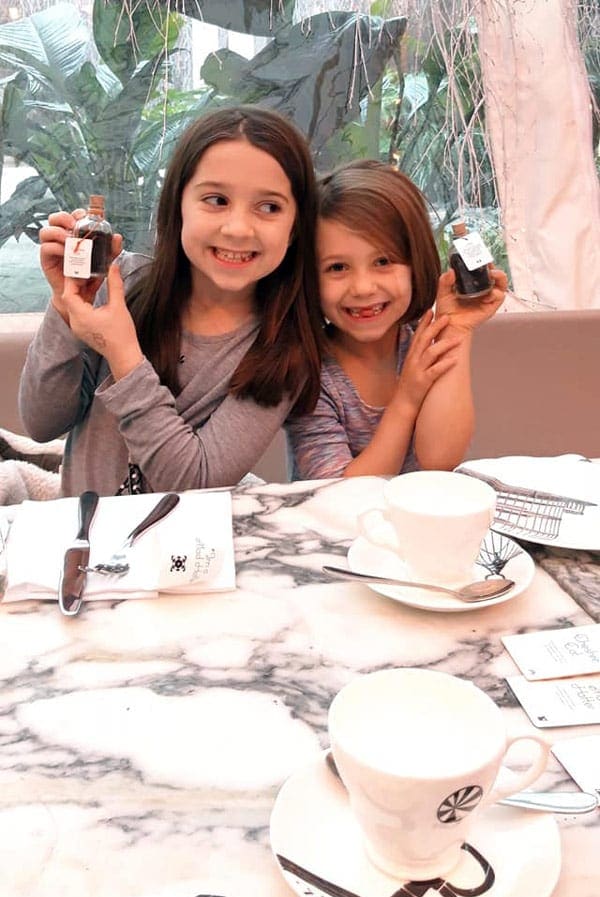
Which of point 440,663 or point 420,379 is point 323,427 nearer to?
point 420,379

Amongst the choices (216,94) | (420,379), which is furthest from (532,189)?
(420,379)

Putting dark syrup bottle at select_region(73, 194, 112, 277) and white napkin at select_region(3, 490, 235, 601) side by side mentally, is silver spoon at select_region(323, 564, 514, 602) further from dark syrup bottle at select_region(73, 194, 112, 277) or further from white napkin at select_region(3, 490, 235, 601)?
dark syrup bottle at select_region(73, 194, 112, 277)

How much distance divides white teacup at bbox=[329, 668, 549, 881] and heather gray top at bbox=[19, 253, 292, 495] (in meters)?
0.81

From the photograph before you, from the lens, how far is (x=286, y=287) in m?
1.40

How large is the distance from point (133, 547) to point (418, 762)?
0.49 m

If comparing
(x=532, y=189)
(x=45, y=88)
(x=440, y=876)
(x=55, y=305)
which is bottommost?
(x=440, y=876)

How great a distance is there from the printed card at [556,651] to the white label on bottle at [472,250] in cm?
67

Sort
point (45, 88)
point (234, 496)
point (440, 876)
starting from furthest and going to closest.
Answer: point (45, 88) < point (234, 496) < point (440, 876)

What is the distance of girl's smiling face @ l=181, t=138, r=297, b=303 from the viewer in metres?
1.27

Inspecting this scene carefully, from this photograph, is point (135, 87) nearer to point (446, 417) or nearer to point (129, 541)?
point (446, 417)

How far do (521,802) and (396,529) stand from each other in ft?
1.05

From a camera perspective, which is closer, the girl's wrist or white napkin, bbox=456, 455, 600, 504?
white napkin, bbox=456, 455, 600, 504

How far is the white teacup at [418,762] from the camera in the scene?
0.44 m

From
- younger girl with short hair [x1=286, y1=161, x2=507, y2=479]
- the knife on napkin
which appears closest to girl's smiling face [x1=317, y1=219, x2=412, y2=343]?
younger girl with short hair [x1=286, y1=161, x2=507, y2=479]
